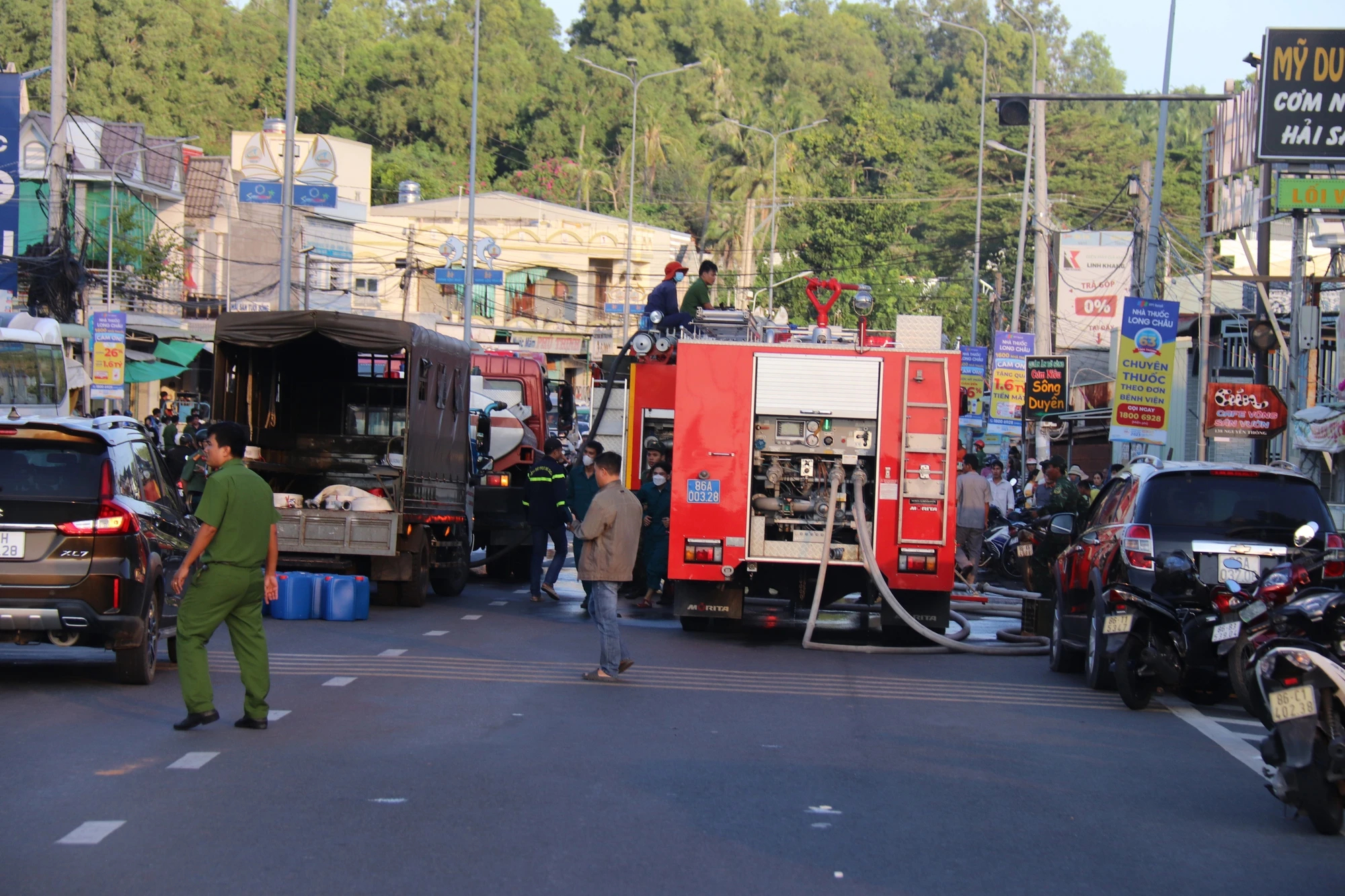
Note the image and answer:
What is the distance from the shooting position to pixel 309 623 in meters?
14.7

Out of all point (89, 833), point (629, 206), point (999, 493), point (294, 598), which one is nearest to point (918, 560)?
point (294, 598)

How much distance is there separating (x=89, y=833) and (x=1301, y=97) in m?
17.2

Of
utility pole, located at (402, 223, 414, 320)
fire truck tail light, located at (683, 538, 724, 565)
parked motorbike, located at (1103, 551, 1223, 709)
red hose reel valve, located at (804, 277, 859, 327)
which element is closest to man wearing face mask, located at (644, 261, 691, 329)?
red hose reel valve, located at (804, 277, 859, 327)

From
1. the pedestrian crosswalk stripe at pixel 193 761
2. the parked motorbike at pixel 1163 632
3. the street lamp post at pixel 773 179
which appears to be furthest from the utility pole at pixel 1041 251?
the pedestrian crosswalk stripe at pixel 193 761

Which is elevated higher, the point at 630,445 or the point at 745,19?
the point at 745,19

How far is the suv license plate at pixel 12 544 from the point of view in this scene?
9.82 meters

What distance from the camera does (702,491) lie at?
14.3m

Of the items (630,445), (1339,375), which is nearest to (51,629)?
(630,445)

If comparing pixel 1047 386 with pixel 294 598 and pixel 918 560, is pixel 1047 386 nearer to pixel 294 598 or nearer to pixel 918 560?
pixel 918 560

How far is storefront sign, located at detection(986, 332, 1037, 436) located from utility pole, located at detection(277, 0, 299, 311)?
1622 cm

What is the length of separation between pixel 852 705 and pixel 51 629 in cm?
551

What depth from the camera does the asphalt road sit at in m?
6.06

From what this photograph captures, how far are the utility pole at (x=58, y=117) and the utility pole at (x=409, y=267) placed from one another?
13467 mm

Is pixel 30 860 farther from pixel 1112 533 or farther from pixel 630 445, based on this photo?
pixel 630 445
